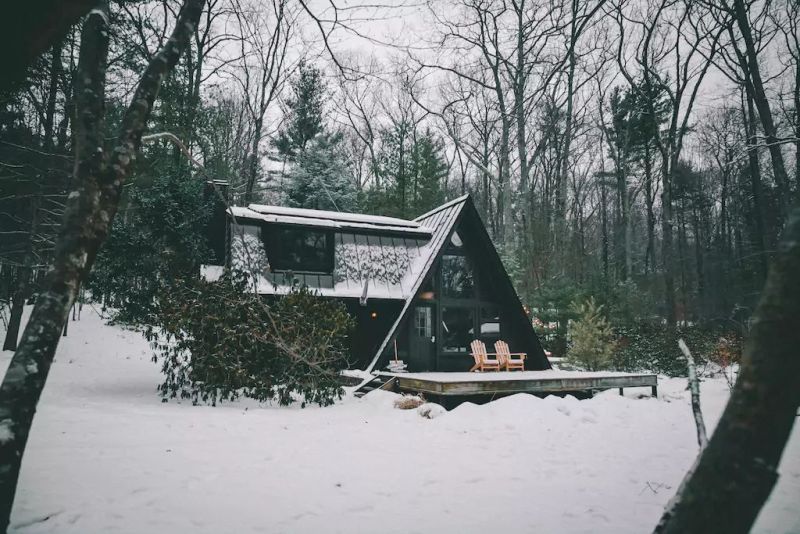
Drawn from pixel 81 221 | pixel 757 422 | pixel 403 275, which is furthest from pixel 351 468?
pixel 403 275

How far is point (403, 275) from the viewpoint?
43.7ft

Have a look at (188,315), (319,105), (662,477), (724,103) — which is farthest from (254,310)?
(724,103)

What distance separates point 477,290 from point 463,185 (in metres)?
17.3

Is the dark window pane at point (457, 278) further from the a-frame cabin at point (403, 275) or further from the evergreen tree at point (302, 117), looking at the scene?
the evergreen tree at point (302, 117)

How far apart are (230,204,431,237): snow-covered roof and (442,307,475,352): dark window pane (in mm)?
2631

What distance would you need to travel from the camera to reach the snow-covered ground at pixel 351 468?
367cm

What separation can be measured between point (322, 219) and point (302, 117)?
48.5 ft

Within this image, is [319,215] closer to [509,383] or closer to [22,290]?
[509,383]

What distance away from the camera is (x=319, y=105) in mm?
26188

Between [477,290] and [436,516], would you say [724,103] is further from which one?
[436,516]

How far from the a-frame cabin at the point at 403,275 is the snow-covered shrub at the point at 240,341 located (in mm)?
2850

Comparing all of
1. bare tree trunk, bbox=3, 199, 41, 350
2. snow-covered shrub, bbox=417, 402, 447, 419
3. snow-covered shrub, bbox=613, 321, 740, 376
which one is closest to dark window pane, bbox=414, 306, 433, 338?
snow-covered shrub, bbox=417, 402, 447, 419

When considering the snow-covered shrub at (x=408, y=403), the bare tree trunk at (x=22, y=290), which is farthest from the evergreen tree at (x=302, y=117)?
the snow-covered shrub at (x=408, y=403)

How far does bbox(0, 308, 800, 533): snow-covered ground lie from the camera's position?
12.0 ft
